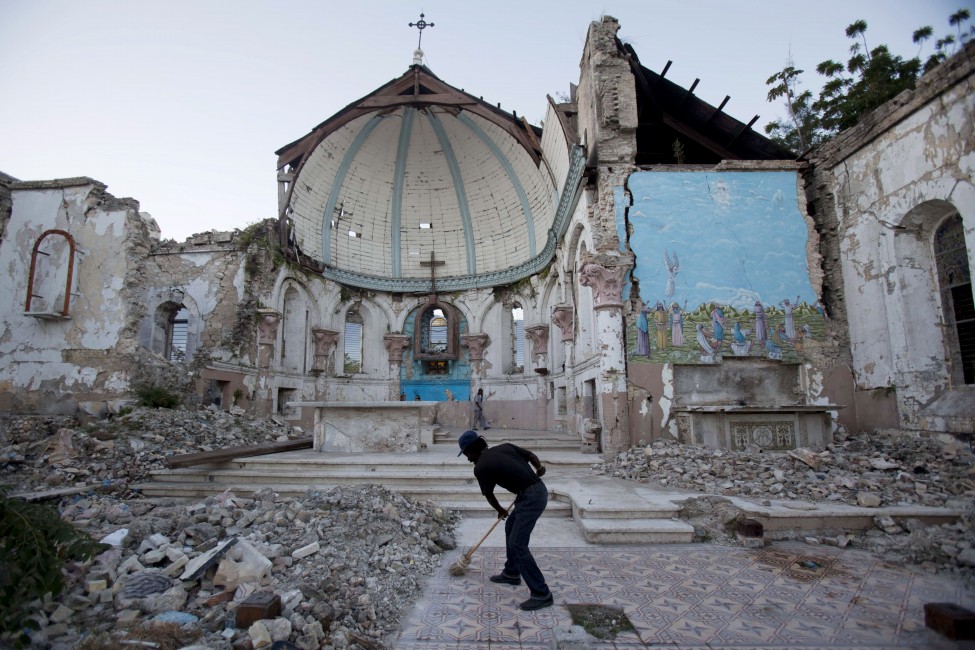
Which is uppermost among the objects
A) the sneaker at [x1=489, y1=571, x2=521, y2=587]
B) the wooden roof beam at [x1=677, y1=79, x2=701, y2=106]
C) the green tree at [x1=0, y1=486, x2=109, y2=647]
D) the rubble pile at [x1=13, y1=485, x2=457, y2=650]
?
the wooden roof beam at [x1=677, y1=79, x2=701, y2=106]

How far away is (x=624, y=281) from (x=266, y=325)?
12.3 meters

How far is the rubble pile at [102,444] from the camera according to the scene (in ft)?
32.1

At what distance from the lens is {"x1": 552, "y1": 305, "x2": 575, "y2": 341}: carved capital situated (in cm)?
1784

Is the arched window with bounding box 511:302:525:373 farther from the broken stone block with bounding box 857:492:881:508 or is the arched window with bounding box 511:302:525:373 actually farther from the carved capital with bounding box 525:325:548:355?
the broken stone block with bounding box 857:492:881:508

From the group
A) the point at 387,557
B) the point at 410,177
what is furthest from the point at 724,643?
the point at 410,177

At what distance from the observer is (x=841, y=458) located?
9.69 m

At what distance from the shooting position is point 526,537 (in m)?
4.75

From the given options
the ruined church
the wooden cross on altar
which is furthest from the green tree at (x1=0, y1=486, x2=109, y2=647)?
the wooden cross on altar

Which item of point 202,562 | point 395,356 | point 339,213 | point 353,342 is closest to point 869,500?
point 202,562

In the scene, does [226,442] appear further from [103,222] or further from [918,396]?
[918,396]

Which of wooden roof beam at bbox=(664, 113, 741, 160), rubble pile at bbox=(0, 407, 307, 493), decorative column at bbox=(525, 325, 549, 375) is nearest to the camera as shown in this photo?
rubble pile at bbox=(0, 407, 307, 493)

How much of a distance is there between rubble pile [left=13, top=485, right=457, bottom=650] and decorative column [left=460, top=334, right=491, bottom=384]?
1536 centimetres

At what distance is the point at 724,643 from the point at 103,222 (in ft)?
54.5

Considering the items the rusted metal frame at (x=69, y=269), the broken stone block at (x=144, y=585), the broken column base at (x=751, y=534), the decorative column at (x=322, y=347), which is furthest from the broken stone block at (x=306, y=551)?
the decorative column at (x=322, y=347)
